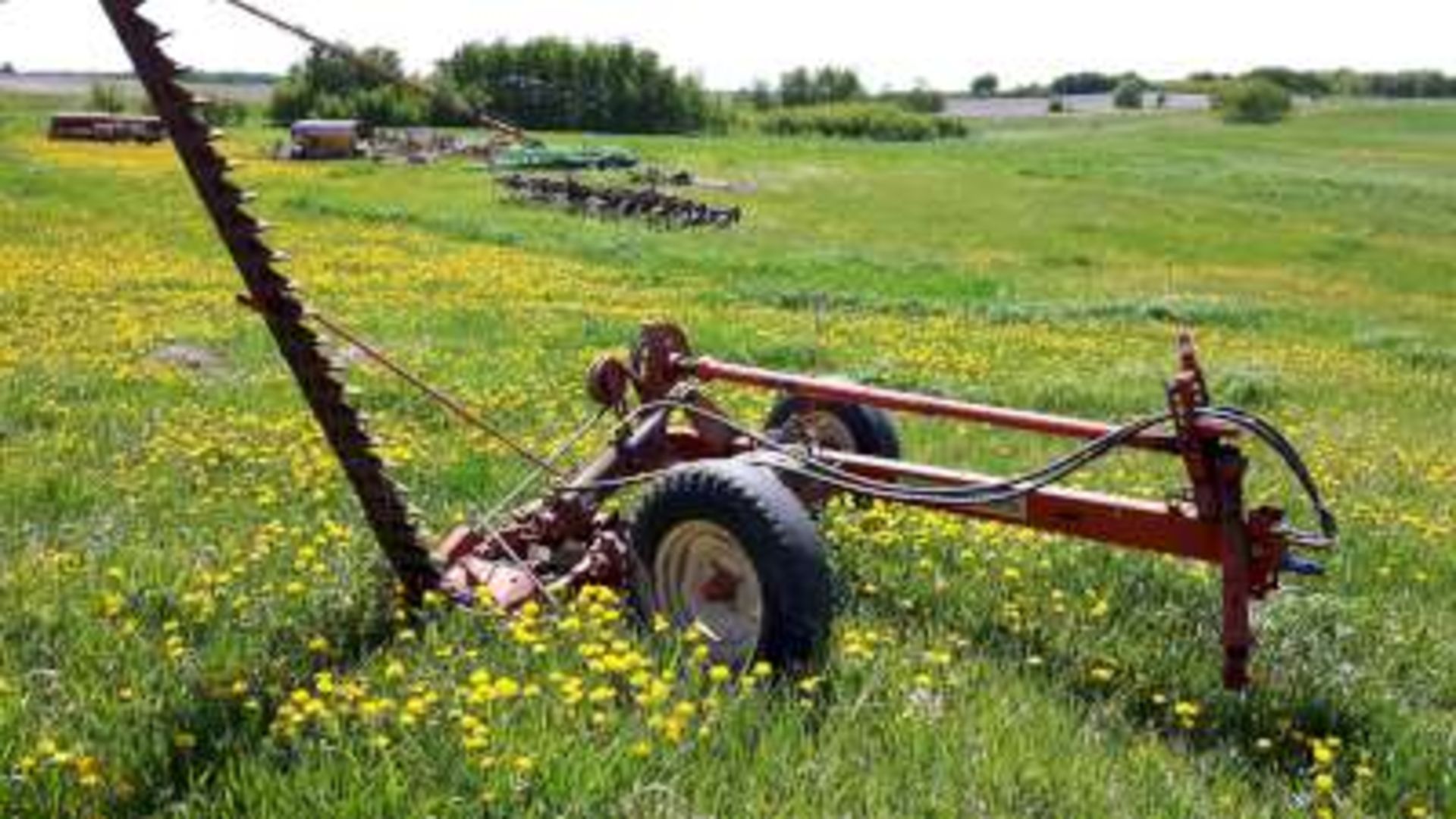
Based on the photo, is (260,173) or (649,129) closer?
(260,173)

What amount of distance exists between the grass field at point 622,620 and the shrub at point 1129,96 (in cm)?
14865

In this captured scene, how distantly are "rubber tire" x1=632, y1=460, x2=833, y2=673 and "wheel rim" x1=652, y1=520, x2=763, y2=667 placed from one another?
115 millimetres

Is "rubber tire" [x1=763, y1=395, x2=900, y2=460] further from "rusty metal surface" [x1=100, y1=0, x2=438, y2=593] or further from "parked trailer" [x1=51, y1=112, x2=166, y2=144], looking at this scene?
"parked trailer" [x1=51, y1=112, x2=166, y2=144]

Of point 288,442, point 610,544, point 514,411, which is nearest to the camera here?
point 610,544

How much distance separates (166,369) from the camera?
12.8 meters

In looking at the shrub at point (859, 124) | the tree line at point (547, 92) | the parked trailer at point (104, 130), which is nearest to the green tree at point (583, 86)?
the tree line at point (547, 92)

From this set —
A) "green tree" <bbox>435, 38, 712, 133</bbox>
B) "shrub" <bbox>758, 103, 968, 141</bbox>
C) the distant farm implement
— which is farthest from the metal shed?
the distant farm implement

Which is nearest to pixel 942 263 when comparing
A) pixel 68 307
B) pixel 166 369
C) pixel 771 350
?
pixel 771 350

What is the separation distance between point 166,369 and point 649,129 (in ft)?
299

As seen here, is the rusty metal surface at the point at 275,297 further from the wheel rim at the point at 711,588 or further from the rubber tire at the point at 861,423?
the rubber tire at the point at 861,423

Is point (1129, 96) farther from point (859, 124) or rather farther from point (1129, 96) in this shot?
point (859, 124)

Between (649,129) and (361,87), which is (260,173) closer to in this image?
(361,87)

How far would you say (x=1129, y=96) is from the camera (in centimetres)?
16350

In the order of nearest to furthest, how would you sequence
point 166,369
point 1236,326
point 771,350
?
point 166,369, point 771,350, point 1236,326
